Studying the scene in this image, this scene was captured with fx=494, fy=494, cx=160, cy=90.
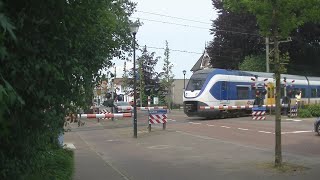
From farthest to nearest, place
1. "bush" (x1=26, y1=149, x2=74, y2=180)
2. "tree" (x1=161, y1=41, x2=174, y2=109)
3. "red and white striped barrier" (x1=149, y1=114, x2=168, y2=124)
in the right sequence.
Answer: "tree" (x1=161, y1=41, x2=174, y2=109) < "red and white striped barrier" (x1=149, y1=114, x2=168, y2=124) < "bush" (x1=26, y1=149, x2=74, y2=180)

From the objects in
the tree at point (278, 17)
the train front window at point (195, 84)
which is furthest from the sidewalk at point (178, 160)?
the train front window at point (195, 84)

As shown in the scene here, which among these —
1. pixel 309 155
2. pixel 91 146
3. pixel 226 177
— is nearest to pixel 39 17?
pixel 226 177

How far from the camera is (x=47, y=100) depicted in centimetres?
414

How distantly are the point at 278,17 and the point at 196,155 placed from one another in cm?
533

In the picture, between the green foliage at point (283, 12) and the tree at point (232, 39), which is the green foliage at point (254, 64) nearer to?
the tree at point (232, 39)

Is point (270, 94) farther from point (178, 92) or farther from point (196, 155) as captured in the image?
point (178, 92)

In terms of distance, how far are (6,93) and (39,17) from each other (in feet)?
4.82

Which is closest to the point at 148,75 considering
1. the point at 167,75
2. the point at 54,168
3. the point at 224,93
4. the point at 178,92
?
the point at 167,75

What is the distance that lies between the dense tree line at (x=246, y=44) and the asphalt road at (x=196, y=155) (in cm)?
2978

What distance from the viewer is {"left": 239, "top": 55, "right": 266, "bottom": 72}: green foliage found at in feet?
173

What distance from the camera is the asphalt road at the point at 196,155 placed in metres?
11.6

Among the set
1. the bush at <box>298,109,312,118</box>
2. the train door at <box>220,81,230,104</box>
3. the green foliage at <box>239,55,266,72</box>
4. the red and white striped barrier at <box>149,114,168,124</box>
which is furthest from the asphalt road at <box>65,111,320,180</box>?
the green foliage at <box>239,55,266,72</box>

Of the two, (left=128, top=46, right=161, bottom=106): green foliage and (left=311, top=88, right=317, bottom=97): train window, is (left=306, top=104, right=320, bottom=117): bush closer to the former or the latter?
(left=311, top=88, right=317, bottom=97): train window

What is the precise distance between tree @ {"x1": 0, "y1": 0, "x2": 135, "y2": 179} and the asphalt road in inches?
246
